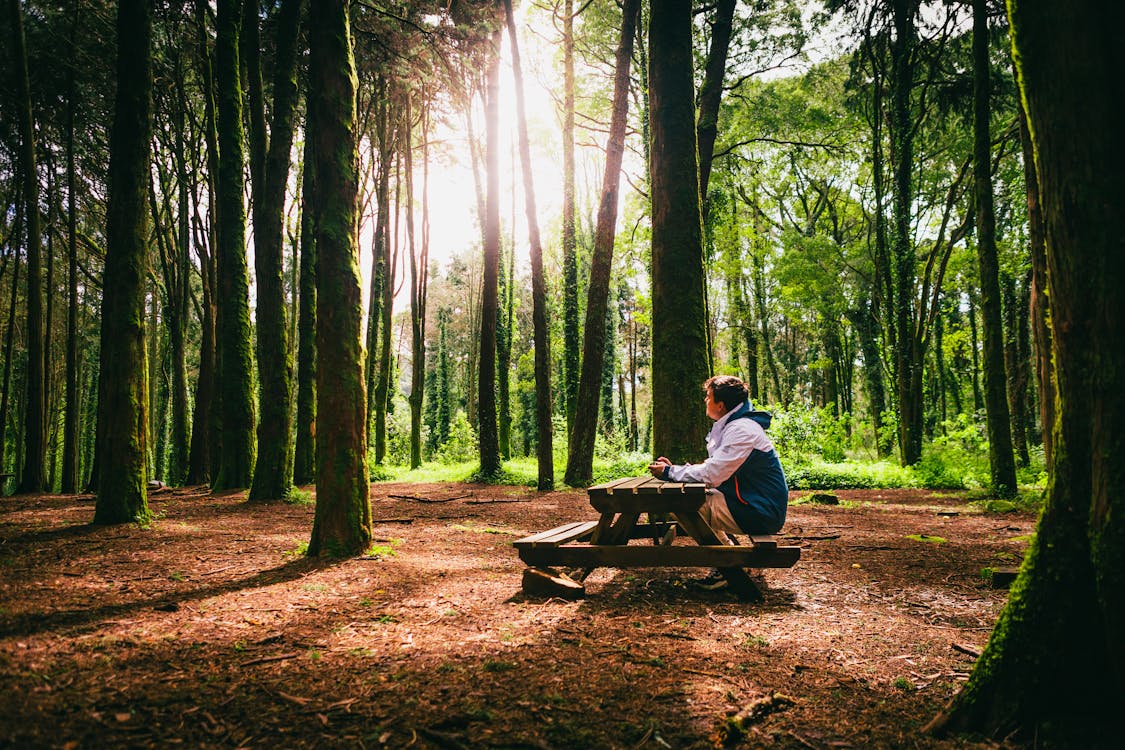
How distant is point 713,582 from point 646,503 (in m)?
1.24

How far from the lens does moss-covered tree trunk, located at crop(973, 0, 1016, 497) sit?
9656 mm

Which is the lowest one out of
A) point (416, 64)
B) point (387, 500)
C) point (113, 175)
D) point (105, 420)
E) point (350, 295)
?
point (387, 500)

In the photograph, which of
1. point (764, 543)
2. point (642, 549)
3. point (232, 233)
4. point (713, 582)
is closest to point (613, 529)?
point (642, 549)

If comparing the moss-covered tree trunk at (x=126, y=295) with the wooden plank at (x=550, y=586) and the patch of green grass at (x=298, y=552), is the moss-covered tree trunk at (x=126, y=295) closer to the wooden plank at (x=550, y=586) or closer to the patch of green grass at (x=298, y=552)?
the patch of green grass at (x=298, y=552)

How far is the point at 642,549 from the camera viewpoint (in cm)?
409

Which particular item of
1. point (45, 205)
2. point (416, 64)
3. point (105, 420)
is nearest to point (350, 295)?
point (105, 420)

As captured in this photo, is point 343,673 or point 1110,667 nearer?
point 1110,667

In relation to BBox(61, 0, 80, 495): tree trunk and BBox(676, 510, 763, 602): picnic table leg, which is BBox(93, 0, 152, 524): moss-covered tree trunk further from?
BBox(61, 0, 80, 495): tree trunk

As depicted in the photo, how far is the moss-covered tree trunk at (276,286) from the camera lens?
30.3 feet

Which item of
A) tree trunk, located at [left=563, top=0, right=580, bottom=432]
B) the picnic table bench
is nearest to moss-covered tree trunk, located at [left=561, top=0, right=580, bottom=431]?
tree trunk, located at [left=563, top=0, right=580, bottom=432]

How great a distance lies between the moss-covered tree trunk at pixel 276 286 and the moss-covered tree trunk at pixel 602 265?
5.91 meters

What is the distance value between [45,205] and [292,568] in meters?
18.7

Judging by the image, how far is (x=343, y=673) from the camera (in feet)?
8.61

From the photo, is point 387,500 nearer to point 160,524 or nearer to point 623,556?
point 160,524
